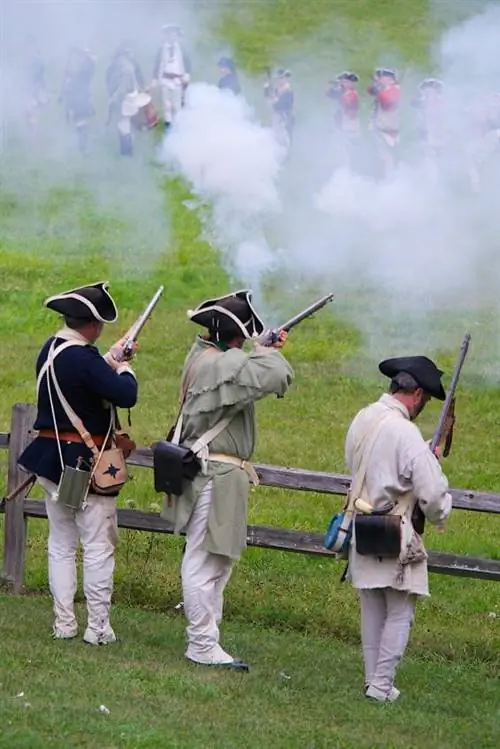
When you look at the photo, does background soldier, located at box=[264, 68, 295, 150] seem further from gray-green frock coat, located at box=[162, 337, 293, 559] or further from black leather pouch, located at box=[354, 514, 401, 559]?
black leather pouch, located at box=[354, 514, 401, 559]

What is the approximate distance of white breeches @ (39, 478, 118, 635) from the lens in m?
8.92

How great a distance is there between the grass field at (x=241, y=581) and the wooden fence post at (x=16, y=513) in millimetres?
274

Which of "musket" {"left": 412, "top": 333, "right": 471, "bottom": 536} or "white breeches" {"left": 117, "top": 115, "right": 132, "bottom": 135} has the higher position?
"white breeches" {"left": 117, "top": 115, "right": 132, "bottom": 135}

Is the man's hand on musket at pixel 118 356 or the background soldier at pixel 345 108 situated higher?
the background soldier at pixel 345 108

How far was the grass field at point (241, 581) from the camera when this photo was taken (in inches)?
304

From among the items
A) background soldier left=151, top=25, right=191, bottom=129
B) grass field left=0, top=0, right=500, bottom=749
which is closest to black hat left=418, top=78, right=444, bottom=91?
grass field left=0, top=0, right=500, bottom=749

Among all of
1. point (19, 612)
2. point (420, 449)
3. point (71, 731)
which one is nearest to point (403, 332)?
point (19, 612)

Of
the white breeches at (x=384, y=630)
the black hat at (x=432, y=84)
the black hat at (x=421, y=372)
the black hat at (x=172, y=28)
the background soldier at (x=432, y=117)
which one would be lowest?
the white breeches at (x=384, y=630)

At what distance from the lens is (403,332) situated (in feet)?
55.2

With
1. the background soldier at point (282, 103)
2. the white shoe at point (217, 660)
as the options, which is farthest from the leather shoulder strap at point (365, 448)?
the background soldier at point (282, 103)

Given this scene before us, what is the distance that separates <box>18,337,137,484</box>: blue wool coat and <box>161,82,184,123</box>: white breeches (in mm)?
8235

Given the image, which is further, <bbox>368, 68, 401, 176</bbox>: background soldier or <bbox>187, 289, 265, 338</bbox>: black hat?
<bbox>368, 68, 401, 176</bbox>: background soldier

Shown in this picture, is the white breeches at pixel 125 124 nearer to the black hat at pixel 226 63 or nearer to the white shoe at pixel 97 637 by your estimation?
the black hat at pixel 226 63

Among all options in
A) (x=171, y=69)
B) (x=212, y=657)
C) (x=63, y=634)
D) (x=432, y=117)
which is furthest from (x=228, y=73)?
(x=212, y=657)
